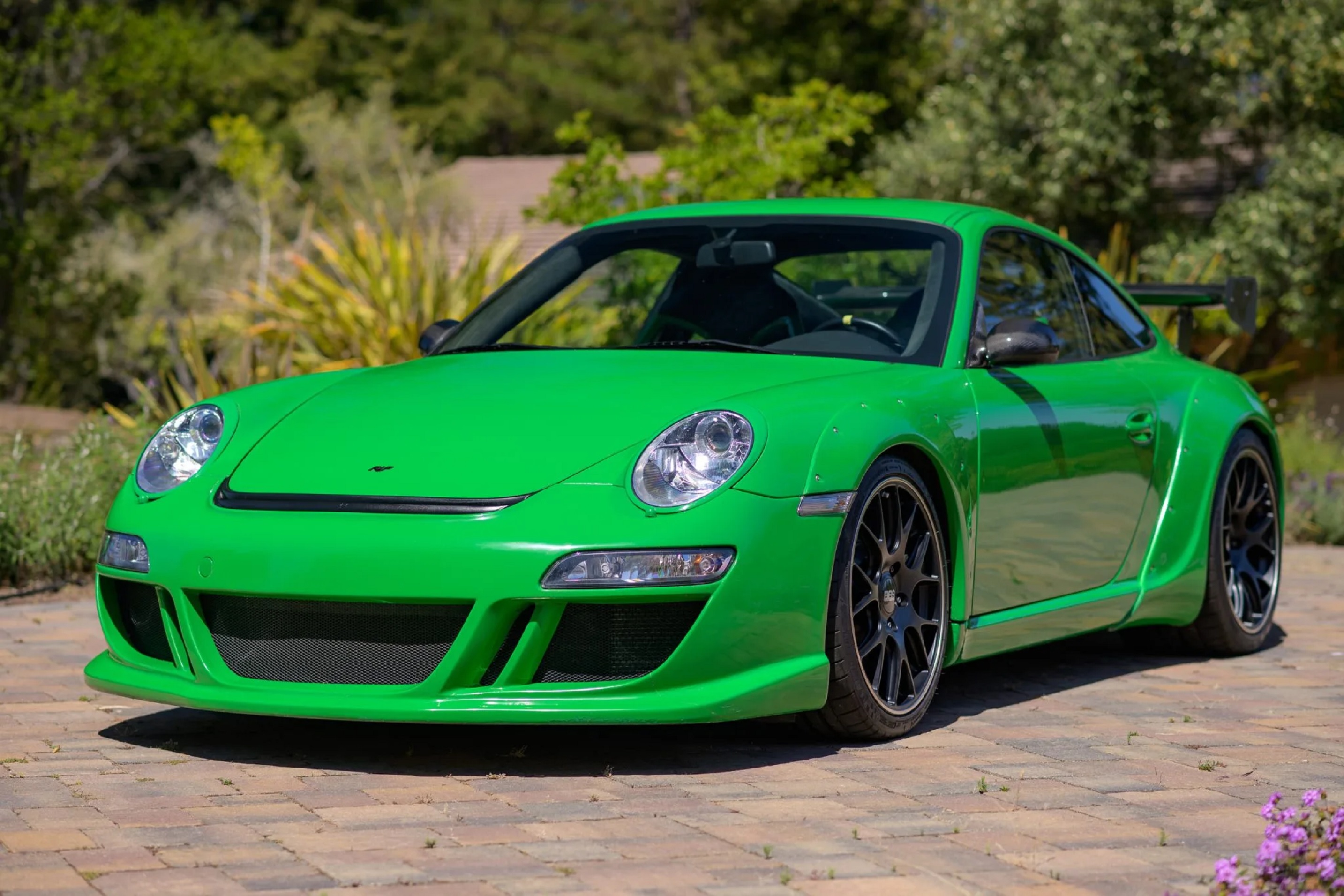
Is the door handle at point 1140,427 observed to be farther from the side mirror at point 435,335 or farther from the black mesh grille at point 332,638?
the black mesh grille at point 332,638

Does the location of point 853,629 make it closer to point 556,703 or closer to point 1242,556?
point 556,703

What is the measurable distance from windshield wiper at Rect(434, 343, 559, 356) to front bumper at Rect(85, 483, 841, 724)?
4.43ft

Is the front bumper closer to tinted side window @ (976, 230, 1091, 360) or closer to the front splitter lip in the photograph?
the front splitter lip

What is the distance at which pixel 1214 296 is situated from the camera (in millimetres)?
7480

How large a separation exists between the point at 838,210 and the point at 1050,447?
102 cm

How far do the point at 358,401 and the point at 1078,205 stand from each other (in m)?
17.0

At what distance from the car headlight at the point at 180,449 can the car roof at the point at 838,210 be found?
5.82 feet

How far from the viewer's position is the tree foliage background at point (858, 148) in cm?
1683

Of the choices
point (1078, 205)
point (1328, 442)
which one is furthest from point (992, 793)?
point (1078, 205)

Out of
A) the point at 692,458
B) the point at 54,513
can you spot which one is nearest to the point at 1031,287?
the point at 692,458

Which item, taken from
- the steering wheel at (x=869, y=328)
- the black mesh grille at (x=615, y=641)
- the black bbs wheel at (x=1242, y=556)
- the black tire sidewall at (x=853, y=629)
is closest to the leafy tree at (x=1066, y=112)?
the black bbs wheel at (x=1242, y=556)

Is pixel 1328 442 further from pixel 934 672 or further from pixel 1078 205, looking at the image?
pixel 934 672

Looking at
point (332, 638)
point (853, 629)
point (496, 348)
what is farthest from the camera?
point (496, 348)

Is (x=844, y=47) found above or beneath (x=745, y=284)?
above
